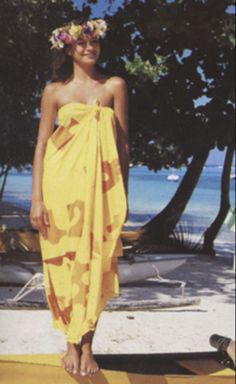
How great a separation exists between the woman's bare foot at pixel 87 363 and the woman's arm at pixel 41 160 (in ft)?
0.84

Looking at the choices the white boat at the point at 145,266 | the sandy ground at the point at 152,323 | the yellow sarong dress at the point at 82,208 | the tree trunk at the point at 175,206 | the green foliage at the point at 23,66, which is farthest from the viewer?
the tree trunk at the point at 175,206

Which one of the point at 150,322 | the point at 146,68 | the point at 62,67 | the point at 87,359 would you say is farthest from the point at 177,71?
the point at 87,359

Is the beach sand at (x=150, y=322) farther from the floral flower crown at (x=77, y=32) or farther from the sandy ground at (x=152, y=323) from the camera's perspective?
the floral flower crown at (x=77, y=32)

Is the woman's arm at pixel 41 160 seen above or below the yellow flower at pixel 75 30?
below

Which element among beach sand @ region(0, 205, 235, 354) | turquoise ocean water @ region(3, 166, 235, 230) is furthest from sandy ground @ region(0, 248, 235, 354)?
turquoise ocean water @ region(3, 166, 235, 230)

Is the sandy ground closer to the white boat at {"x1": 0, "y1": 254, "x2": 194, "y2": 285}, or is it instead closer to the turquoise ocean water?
the white boat at {"x1": 0, "y1": 254, "x2": 194, "y2": 285}

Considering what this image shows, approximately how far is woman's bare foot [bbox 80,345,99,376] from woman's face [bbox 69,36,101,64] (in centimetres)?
59

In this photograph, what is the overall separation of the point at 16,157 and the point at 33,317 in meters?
0.48

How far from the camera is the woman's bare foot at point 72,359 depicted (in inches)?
54.6

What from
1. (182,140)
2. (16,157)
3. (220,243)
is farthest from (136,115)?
(220,243)

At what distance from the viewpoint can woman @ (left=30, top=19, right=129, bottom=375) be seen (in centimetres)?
134

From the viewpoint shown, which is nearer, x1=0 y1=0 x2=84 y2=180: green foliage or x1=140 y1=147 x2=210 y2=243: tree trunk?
x1=0 y1=0 x2=84 y2=180: green foliage

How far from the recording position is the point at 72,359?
1.40m

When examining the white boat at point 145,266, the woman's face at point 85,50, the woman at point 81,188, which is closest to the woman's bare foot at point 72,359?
the woman at point 81,188
